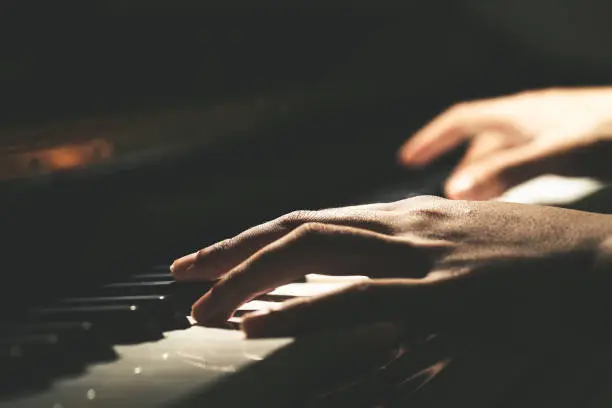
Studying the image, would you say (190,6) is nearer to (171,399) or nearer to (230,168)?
(230,168)

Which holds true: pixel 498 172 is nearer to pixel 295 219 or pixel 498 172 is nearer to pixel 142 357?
pixel 295 219

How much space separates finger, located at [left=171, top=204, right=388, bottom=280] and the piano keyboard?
0.05 m

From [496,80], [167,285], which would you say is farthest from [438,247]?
[496,80]

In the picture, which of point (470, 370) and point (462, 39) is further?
point (462, 39)

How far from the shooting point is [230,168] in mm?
1428

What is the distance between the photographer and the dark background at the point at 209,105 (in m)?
1.13

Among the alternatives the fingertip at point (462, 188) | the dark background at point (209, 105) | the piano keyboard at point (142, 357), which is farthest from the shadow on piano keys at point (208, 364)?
the fingertip at point (462, 188)

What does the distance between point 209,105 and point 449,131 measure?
24.7 inches

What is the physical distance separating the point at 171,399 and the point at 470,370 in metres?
0.37

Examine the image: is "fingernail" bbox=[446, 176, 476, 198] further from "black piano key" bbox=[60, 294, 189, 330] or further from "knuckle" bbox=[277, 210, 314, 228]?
"black piano key" bbox=[60, 294, 189, 330]

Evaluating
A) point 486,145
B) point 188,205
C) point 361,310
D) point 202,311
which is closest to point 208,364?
point 202,311

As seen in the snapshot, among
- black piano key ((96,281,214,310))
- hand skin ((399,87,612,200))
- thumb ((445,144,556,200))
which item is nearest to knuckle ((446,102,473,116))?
hand skin ((399,87,612,200))

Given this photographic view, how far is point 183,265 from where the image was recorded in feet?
3.09

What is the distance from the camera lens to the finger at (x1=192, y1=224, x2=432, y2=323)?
840 millimetres
